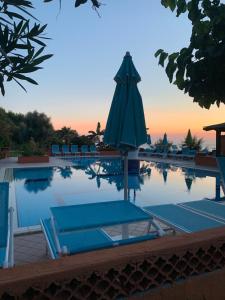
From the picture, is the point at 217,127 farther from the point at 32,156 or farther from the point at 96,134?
the point at 96,134

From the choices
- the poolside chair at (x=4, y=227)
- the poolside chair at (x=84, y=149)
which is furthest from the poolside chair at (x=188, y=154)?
the poolside chair at (x=4, y=227)

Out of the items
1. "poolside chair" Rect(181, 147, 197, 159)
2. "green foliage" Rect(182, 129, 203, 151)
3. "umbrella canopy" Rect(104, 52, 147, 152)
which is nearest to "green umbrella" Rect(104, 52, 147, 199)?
"umbrella canopy" Rect(104, 52, 147, 152)

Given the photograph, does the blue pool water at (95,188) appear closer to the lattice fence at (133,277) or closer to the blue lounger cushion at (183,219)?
the blue lounger cushion at (183,219)

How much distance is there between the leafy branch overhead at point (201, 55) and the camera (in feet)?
5.35

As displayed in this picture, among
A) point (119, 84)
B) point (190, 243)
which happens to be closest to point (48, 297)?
point (190, 243)

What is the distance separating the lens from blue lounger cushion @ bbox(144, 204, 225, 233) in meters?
3.85

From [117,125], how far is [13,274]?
353 centimetres

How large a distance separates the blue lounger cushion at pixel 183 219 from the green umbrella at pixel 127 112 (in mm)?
1090

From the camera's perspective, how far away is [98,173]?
47.6 feet

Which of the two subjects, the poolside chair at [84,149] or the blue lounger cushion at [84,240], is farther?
the poolside chair at [84,149]

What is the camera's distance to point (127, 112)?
448cm

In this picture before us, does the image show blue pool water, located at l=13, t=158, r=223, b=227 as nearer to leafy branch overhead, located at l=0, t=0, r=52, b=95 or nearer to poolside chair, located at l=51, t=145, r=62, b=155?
leafy branch overhead, located at l=0, t=0, r=52, b=95

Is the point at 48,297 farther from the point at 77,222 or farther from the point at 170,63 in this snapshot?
the point at 77,222

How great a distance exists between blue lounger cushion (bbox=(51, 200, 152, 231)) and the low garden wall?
1872 millimetres
